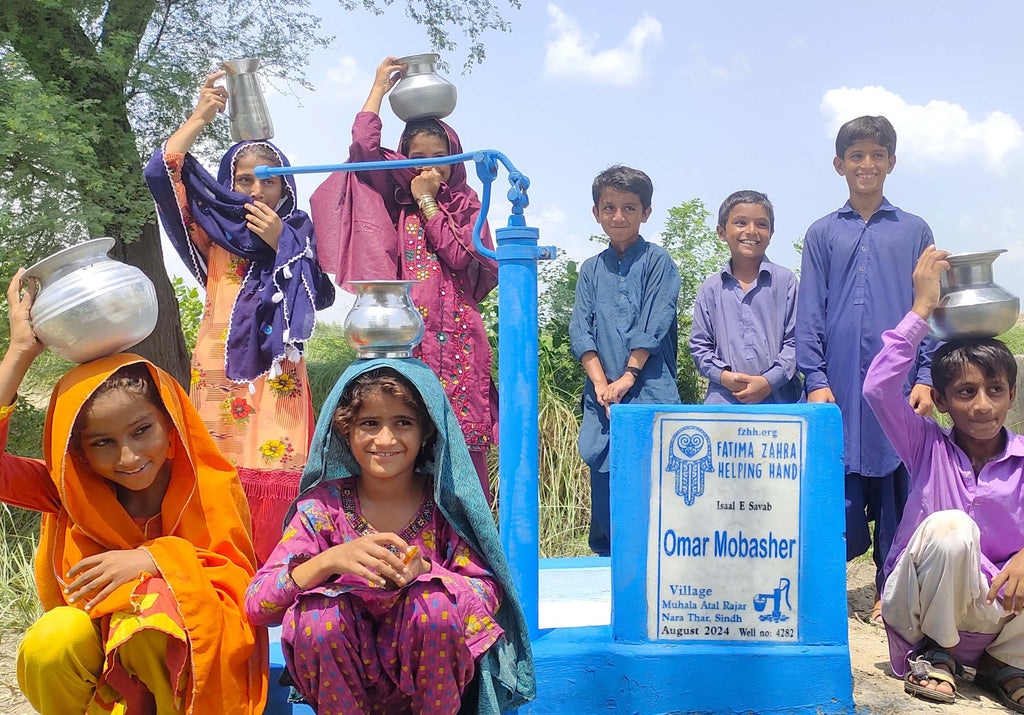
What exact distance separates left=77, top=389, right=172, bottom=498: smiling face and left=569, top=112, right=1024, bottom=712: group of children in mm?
2053

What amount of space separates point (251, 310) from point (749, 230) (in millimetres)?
2138

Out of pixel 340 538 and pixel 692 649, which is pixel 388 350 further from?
pixel 692 649

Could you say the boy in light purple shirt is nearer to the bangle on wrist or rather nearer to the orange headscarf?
the bangle on wrist

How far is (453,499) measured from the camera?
2.13m

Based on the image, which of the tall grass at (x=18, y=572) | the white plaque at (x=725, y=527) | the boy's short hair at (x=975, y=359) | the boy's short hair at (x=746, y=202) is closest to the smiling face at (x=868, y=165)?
the boy's short hair at (x=746, y=202)

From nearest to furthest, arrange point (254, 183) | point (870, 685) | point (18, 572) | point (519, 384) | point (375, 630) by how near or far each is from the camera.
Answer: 1. point (375, 630)
2. point (519, 384)
3. point (870, 685)
4. point (254, 183)
5. point (18, 572)

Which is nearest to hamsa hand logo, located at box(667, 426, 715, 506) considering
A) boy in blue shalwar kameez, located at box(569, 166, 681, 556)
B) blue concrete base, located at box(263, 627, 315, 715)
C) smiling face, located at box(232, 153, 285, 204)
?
boy in blue shalwar kameez, located at box(569, 166, 681, 556)

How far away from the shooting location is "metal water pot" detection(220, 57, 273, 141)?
3.59 metres

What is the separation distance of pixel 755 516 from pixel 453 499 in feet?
3.70

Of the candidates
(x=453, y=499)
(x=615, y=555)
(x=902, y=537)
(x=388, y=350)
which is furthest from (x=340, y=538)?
(x=902, y=537)

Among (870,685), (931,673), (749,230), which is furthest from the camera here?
(749,230)

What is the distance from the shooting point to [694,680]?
2.67 m

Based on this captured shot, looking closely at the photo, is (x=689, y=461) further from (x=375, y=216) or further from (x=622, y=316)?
(x=375, y=216)

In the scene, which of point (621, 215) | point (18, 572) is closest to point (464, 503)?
point (621, 215)
